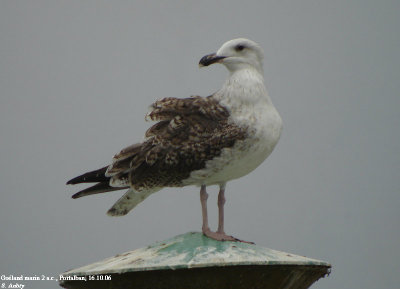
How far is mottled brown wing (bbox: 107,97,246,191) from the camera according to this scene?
374 centimetres

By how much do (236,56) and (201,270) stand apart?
1894mm

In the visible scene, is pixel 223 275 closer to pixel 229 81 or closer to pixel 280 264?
pixel 280 264

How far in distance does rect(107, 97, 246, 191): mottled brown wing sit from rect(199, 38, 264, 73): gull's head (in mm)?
305

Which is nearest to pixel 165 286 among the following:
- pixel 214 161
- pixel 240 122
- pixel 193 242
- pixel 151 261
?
pixel 151 261

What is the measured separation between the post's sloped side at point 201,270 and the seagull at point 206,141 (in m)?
0.47

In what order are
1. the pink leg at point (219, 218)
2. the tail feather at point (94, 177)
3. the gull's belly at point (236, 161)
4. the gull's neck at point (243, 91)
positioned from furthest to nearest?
the tail feather at point (94, 177)
the gull's neck at point (243, 91)
the gull's belly at point (236, 161)
the pink leg at point (219, 218)

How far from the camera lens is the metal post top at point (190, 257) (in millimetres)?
2801

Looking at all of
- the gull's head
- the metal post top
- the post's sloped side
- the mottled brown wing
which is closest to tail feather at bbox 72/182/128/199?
the mottled brown wing

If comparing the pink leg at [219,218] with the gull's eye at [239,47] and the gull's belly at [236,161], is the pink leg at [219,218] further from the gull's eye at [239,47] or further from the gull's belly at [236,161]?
the gull's eye at [239,47]

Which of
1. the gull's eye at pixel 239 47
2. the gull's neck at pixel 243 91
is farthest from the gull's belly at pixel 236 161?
the gull's eye at pixel 239 47

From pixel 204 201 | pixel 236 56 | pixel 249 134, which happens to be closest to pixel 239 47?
pixel 236 56

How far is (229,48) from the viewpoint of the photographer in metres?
4.14

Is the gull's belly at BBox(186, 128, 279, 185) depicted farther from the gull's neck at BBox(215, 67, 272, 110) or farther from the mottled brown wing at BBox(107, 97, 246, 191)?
the gull's neck at BBox(215, 67, 272, 110)

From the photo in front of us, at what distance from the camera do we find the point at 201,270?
2.77 m
